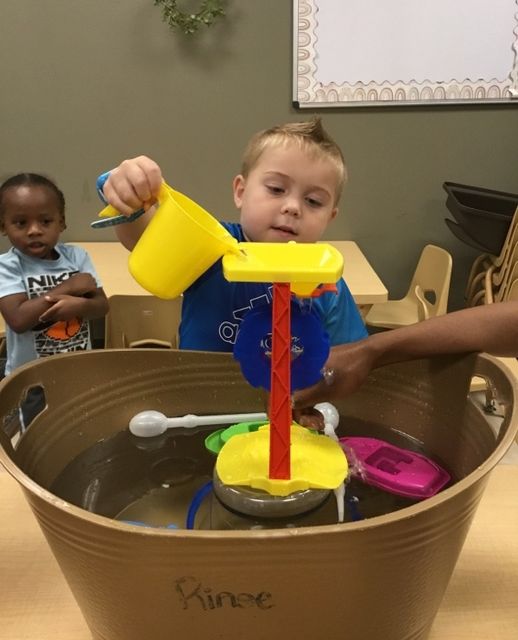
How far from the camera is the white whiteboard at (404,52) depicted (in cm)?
195

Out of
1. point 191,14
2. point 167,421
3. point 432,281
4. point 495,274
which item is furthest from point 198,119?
point 167,421

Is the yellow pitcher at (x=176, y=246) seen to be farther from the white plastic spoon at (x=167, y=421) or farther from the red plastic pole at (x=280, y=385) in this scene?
the white plastic spoon at (x=167, y=421)

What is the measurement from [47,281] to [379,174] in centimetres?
128

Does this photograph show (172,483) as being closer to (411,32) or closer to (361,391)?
(361,391)

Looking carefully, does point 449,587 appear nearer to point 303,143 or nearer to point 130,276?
point 303,143

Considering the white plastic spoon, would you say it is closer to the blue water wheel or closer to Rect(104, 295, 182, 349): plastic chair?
the blue water wheel

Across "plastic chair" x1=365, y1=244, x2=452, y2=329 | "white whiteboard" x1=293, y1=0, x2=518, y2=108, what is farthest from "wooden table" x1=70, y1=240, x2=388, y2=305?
"white whiteboard" x1=293, y1=0, x2=518, y2=108

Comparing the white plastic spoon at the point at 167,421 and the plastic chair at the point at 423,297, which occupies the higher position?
the white plastic spoon at the point at 167,421

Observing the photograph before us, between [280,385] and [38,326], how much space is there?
3.29ft

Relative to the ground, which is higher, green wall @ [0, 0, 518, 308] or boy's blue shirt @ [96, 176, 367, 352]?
green wall @ [0, 0, 518, 308]

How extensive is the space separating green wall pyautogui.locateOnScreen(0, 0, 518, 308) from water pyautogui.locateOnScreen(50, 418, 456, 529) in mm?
1588

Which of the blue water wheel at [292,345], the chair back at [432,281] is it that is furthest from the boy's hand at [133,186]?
the chair back at [432,281]

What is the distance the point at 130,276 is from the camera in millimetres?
1700

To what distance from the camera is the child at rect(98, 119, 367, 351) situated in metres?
0.84
